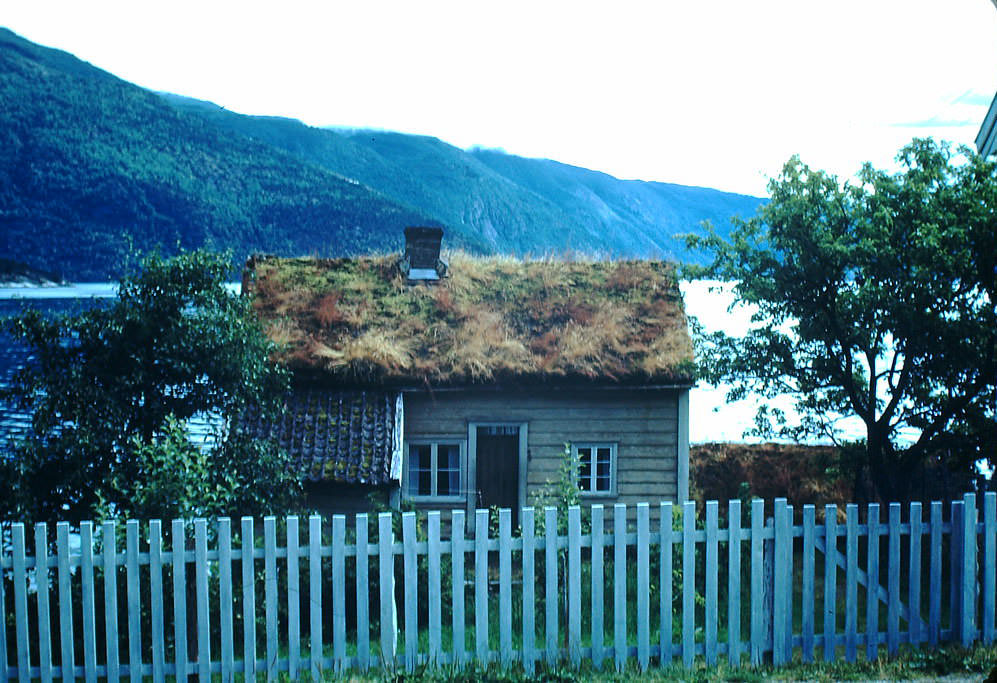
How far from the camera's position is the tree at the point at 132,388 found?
20.7ft

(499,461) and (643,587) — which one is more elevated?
(499,461)

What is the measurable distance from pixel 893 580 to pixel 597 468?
4.88 m

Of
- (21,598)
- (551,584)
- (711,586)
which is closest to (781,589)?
(711,586)

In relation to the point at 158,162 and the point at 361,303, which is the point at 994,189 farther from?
the point at 158,162

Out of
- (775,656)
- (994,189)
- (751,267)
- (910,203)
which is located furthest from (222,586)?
(994,189)

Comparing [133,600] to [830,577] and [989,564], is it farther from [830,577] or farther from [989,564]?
[989,564]

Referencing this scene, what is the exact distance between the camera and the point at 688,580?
4.82 meters

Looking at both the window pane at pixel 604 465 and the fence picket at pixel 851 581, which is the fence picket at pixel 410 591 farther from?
the window pane at pixel 604 465

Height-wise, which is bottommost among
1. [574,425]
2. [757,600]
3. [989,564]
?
[757,600]

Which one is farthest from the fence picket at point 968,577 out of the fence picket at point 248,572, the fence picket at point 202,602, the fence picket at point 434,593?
the fence picket at point 202,602

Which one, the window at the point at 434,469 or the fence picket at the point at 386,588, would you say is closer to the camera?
the fence picket at the point at 386,588

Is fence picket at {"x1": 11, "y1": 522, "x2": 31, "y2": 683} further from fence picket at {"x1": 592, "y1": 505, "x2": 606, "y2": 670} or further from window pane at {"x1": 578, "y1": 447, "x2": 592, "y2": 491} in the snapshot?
window pane at {"x1": 578, "y1": 447, "x2": 592, "y2": 491}

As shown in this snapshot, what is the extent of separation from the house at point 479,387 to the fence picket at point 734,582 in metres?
4.14

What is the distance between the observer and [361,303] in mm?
10047
